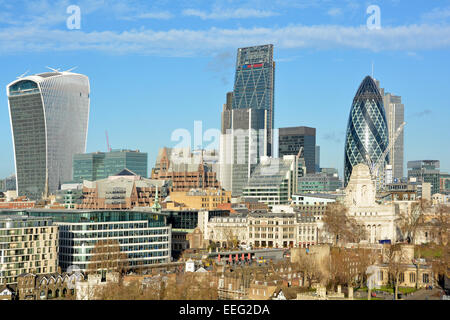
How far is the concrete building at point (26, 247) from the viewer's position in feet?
243

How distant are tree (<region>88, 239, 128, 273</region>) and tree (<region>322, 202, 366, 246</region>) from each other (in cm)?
4681

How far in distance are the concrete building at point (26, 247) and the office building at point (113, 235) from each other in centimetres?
178

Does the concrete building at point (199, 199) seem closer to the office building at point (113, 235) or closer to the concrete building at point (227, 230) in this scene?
the concrete building at point (227, 230)

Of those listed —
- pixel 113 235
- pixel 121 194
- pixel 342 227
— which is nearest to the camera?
pixel 113 235

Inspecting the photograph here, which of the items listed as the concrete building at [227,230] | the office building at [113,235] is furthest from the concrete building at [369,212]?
the office building at [113,235]

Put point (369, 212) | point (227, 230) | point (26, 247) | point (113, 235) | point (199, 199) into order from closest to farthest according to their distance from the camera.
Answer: point (26, 247), point (113, 235), point (227, 230), point (369, 212), point (199, 199)

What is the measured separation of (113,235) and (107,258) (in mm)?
6098

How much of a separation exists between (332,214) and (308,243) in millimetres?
8587

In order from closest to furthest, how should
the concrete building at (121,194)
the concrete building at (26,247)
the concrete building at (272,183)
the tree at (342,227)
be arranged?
the concrete building at (26,247), the tree at (342,227), the concrete building at (121,194), the concrete building at (272,183)

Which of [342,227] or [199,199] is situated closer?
[342,227]

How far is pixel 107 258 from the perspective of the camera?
81.1 metres

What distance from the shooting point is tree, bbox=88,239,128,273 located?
79125 millimetres

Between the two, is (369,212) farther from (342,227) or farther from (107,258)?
(107,258)

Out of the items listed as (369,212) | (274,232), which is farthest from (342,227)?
(369,212)
